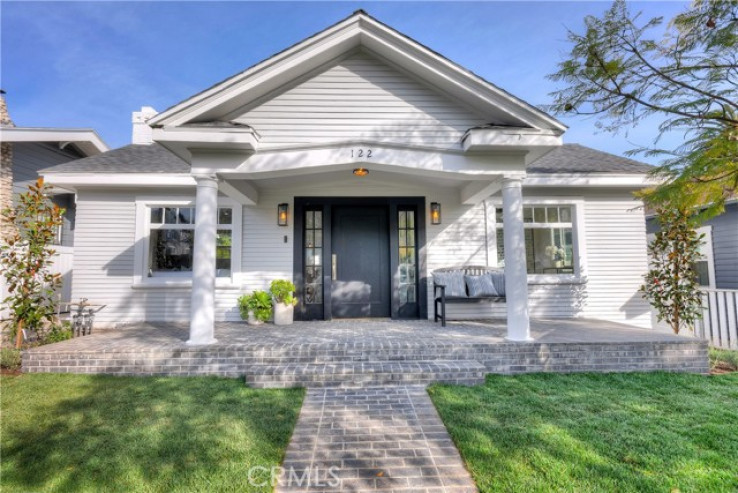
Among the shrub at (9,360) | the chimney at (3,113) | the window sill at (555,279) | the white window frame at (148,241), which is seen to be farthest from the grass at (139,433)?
the chimney at (3,113)

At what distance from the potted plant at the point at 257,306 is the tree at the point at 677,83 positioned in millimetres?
5432

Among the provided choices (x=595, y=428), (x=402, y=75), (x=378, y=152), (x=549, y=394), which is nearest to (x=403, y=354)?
(x=549, y=394)

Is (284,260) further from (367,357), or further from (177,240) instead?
(367,357)

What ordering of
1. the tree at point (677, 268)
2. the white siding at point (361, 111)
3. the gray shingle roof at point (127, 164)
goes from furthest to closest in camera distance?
the gray shingle roof at point (127, 164), the tree at point (677, 268), the white siding at point (361, 111)

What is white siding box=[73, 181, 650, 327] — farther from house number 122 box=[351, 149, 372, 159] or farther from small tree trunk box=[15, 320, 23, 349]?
house number 122 box=[351, 149, 372, 159]

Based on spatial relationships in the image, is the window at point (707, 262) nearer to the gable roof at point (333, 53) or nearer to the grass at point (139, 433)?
the gable roof at point (333, 53)

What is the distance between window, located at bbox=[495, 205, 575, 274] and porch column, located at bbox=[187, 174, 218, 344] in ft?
17.2

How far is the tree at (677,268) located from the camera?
5559 millimetres

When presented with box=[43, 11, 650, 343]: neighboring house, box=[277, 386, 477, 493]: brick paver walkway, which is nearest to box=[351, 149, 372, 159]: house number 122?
box=[43, 11, 650, 343]: neighboring house

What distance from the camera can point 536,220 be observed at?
23.0 feet

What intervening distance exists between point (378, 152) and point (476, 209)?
301cm

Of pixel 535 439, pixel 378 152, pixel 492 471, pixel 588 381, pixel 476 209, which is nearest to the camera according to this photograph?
pixel 492 471

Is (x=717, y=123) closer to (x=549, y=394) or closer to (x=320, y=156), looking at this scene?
(x=549, y=394)

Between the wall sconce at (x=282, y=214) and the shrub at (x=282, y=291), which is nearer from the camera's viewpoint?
the shrub at (x=282, y=291)
